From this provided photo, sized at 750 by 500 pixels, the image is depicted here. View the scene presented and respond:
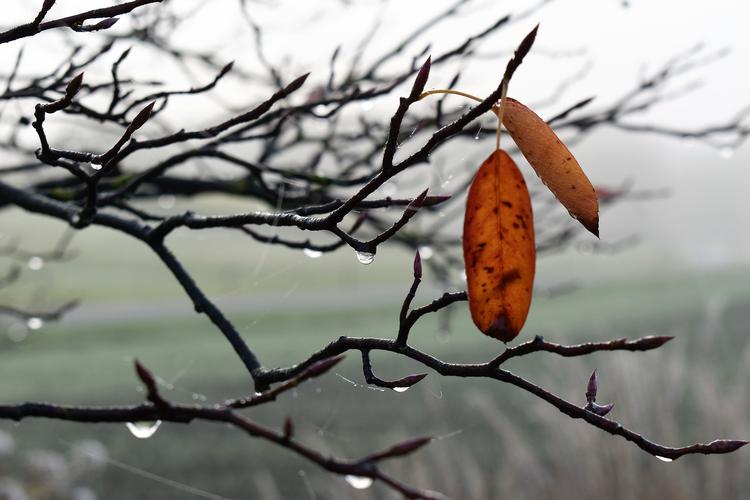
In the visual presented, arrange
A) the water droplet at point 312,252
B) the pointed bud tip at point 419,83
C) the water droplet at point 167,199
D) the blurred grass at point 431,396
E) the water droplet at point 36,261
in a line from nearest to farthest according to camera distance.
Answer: the pointed bud tip at point 419,83, the water droplet at point 312,252, the water droplet at point 167,199, the water droplet at point 36,261, the blurred grass at point 431,396

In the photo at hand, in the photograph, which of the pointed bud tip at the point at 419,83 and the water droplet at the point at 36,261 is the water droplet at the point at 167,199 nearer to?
the water droplet at the point at 36,261

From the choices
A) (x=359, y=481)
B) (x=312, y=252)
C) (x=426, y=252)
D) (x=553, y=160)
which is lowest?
(x=359, y=481)

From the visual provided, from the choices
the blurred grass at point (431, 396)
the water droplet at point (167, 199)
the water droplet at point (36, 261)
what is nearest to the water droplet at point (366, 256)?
the blurred grass at point (431, 396)

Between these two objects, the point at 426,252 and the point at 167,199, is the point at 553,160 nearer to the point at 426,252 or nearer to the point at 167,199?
the point at 426,252

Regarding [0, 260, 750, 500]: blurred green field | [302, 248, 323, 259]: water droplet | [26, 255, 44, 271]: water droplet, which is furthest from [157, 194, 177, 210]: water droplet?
[302, 248, 323, 259]: water droplet

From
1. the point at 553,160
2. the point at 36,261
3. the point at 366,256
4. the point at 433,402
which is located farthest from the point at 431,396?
the point at 553,160

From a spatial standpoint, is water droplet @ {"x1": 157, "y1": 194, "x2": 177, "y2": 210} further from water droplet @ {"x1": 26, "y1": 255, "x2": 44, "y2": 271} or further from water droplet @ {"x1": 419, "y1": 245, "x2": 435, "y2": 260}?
water droplet @ {"x1": 419, "y1": 245, "x2": 435, "y2": 260}
